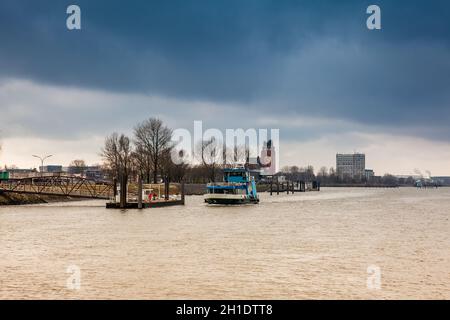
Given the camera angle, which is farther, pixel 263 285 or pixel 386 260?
pixel 386 260

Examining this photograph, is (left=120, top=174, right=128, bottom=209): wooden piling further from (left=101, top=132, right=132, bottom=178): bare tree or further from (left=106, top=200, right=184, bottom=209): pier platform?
(left=101, top=132, right=132, bottom=178): bare tree

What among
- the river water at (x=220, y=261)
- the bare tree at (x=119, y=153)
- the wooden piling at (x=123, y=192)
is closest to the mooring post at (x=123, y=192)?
the wooden piling at (x=123, y=192)

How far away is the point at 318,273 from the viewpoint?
103 feet

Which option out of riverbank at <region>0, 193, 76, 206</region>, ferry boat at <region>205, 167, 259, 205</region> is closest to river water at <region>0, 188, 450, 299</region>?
ferry boat at <region>205, 167, 259, 205</region>

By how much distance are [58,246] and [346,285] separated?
72.3 ft

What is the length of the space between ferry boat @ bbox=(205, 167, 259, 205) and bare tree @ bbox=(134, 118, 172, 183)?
38.9 metres

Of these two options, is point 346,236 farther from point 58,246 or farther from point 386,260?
point 58,246

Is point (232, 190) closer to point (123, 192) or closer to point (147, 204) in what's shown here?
point (147, 204)

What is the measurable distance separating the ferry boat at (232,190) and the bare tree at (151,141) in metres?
38.9

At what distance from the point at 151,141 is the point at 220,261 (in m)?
108

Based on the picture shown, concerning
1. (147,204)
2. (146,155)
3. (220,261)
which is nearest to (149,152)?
(146,155)

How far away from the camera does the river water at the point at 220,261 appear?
2684 centimetres

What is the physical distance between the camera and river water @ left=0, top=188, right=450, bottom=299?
88.1 ft
